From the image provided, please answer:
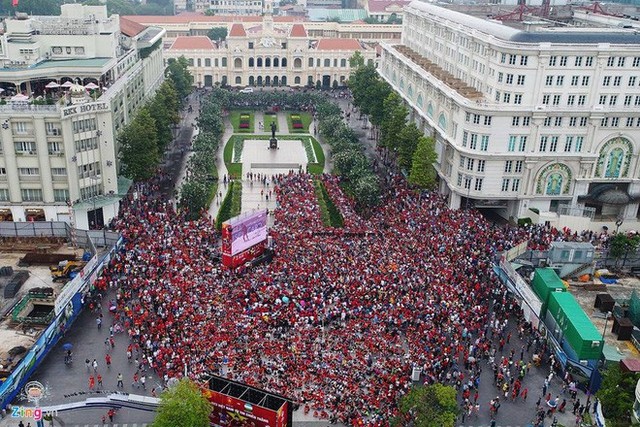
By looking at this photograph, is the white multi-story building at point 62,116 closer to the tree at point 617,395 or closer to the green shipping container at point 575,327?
the green shipping container at point 575,327

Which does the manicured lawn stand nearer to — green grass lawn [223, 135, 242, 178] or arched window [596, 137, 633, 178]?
green grass lawn [223, 135, 242, 178]

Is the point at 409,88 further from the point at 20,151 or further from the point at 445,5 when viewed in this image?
the point at 20,151

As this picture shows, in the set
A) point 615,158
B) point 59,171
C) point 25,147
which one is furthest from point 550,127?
point 25,147

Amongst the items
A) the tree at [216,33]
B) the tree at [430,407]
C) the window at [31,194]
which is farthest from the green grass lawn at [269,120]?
the tree at [430,407]

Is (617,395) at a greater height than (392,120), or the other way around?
(392,120)

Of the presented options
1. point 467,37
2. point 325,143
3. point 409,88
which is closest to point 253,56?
point 325,143

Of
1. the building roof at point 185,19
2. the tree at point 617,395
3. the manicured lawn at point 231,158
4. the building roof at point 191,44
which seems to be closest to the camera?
the tree at point 617,395

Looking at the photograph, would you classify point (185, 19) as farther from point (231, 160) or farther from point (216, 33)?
point (231, 160)

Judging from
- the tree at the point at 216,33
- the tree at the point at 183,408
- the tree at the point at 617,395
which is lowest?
the tree at the point at 617,395
